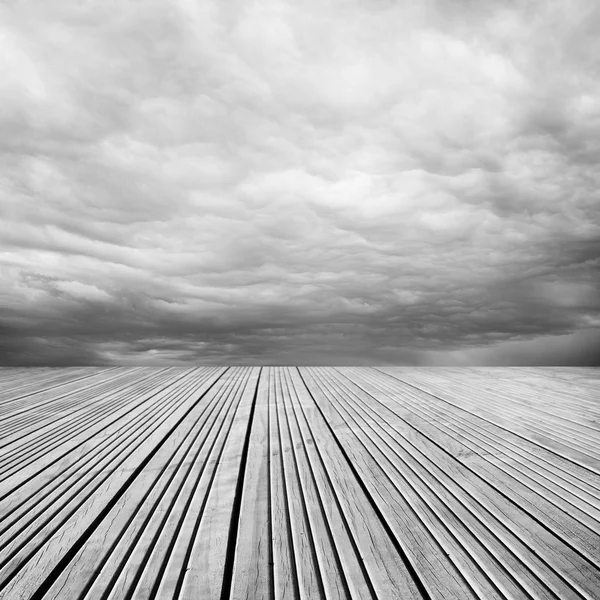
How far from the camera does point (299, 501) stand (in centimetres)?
175

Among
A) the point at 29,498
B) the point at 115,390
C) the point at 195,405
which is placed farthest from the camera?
the point at 115,390

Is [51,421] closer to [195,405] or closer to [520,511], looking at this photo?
[195,405]

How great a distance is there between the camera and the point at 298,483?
1955mm

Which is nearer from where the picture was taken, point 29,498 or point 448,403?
point 29,498

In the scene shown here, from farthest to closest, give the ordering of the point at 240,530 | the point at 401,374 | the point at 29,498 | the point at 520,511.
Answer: the point at 401,374 < the point at 29,498 < the point at 520,511 < the point at 240,530

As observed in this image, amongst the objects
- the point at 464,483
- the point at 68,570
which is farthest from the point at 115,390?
the point at 464,483

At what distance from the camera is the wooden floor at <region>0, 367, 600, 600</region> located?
1.25 metres

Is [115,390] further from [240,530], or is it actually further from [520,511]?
[520,511]

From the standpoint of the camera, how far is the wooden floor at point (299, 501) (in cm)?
125

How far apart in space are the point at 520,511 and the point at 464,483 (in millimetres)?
299

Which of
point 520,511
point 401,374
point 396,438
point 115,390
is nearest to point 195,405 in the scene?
point 115,390

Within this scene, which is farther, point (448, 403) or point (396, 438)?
point (448, 403)

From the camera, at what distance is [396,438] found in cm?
272

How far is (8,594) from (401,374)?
5631 millimetres
